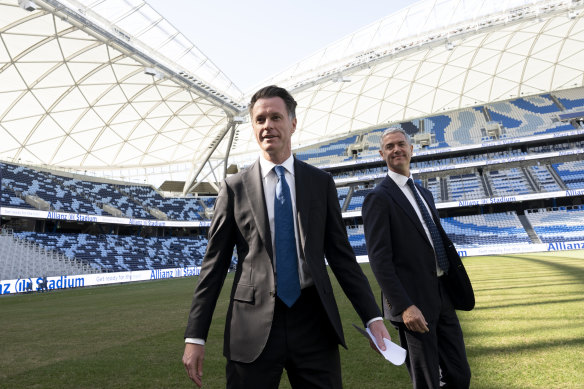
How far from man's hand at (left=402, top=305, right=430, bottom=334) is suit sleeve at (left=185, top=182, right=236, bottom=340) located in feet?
3.95

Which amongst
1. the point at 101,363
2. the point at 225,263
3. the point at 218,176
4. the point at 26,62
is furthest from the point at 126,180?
the point at 225,263

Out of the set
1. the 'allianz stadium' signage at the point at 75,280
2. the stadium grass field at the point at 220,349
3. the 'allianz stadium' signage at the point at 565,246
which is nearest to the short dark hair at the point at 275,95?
the stadium grass field at the point at 220,349

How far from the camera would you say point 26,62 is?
81.8 feet

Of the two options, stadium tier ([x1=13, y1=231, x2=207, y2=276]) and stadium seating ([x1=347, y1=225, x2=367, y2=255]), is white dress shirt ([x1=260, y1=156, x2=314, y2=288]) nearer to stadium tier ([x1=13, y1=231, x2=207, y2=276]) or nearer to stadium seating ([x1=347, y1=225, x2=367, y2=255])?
stadium tier ([x1=13, y1=231, x2=207, y2=276])

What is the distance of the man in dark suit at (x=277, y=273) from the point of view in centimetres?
187

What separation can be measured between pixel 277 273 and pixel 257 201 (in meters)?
0.38

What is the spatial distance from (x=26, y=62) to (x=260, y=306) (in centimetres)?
2957

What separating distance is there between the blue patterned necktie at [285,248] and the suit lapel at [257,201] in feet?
0.15

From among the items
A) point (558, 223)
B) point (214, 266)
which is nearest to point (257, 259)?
point (214, 266)

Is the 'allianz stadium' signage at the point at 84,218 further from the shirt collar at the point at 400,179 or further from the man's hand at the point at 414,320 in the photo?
the man's hand at the point at 414,320

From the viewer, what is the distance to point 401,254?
2.82 m

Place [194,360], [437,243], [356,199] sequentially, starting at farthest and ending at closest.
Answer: [356,199] < [437,243] < [194,360]

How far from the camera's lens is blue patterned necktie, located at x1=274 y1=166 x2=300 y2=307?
6.30ft

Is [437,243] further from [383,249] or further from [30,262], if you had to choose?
[30,262]
